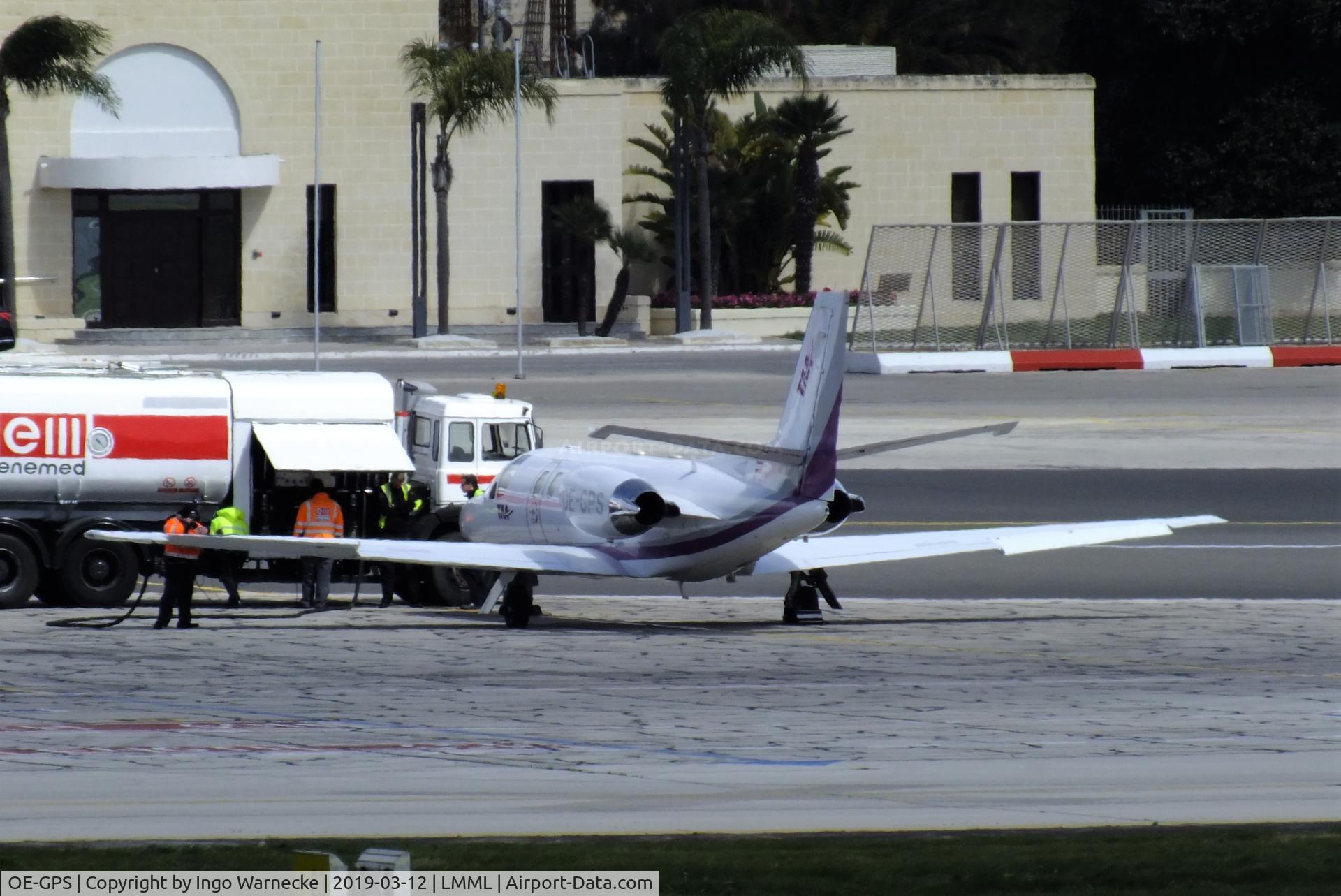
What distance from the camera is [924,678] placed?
61.0 feet

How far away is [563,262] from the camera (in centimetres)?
6931

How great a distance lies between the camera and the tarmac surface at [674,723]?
1209cm

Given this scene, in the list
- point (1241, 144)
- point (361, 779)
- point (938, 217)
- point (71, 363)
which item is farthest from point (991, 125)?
point (361, 779)

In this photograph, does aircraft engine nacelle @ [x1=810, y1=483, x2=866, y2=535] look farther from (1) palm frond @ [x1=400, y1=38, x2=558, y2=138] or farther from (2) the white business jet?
Answer: (1) palm frond @ [x1=400, y1=38, x2=558, y2=138]

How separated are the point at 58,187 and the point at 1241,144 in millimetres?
44627

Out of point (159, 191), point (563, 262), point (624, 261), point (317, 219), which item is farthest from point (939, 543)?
point (159, 191)

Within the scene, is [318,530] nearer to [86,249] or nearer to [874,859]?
[874,859]

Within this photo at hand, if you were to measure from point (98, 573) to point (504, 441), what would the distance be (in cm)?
597

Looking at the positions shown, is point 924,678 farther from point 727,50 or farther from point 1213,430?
point 727,50

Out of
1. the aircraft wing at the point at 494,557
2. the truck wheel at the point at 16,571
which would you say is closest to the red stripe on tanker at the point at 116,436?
the truck wheel at the point at 16,571

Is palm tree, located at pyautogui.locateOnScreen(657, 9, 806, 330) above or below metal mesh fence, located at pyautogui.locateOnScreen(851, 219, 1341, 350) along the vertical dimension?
above

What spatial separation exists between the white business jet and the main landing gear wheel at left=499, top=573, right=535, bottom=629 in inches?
0.6

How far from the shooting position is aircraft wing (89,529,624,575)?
72.0ft

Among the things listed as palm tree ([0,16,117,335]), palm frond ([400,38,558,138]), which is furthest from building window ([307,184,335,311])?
palm tree ([0,16,117,335])
